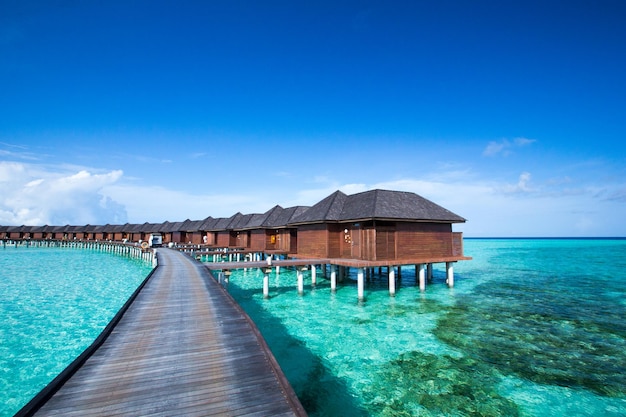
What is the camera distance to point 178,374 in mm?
5324

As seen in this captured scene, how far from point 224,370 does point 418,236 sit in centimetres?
1742

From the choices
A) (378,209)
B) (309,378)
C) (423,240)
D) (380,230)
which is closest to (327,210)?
(378,209)

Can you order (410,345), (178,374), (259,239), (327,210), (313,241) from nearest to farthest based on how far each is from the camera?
1. (178,374)
2. (410,345)
3. (327,210)
4. (313,241)
5. (259,239)

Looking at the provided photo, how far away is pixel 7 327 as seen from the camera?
13.1 meters

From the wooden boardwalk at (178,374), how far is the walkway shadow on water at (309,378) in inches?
81.0

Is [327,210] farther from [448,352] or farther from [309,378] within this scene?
[309,378]

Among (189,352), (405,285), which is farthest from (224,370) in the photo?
(405,285)

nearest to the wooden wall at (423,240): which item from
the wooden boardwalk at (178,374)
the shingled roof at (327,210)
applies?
the shingled roof at (327,210)

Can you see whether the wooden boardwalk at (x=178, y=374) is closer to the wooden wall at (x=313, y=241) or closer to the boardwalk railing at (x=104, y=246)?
the wooden wall at (x=313, y=241)

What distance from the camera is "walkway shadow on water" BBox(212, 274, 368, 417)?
7.12 meters

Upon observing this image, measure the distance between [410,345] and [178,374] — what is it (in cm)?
801

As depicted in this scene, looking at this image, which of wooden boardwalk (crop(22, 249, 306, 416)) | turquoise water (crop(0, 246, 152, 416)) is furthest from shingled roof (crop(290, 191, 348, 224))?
wooden boardwalk (crop(22, 249, 306, 416))

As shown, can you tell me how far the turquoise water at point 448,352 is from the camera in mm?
7410

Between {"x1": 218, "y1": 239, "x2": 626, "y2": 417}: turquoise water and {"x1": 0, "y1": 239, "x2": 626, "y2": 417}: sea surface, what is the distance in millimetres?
41
